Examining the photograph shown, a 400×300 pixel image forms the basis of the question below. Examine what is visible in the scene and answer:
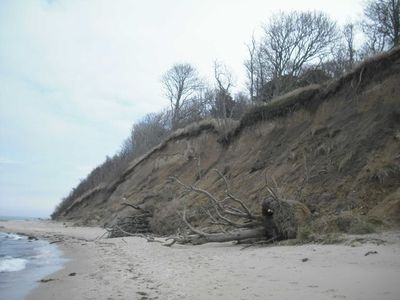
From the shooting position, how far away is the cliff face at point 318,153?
470 inches

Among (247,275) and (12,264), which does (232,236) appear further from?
(12,264)

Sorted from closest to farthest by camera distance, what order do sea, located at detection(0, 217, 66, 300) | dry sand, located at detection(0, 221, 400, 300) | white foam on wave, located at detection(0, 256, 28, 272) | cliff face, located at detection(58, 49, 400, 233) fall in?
dry sand, located at detection(0, 221, 400, 300), sea, located at detection(0, 217, 66, 300), white foam on wave, located at detection(0, 256, 28, 272), cliff face, located at detection(58, 49, 400, 233)

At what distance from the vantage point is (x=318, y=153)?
15.5 metres

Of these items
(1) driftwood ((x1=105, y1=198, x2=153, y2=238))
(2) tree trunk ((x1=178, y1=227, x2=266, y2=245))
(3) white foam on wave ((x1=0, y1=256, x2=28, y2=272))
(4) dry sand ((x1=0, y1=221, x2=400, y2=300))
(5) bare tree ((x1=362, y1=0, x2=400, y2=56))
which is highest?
(5) bare tree ((x1=362, y1=0, x2=400, y2=56))

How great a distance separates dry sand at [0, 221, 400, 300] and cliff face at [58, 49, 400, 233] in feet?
8.42

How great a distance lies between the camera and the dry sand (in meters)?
5.52

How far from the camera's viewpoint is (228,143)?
24594mm

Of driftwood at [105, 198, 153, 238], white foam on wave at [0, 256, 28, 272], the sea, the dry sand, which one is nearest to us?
the dry sand

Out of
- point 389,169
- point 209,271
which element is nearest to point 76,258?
point 209,271

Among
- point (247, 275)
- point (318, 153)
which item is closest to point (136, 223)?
point (318, 153)

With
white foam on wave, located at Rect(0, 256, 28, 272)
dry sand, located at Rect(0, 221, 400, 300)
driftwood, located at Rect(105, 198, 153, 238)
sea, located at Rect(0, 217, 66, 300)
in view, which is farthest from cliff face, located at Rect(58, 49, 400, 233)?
white foam on wave, located at Rect(0, 256, 28, 272)

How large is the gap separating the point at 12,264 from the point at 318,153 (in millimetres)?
11010

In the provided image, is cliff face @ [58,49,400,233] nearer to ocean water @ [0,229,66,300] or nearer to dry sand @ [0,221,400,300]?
dry sand @ [0,221,400,300]

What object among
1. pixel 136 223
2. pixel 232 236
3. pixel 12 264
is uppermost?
pixel 136 223
